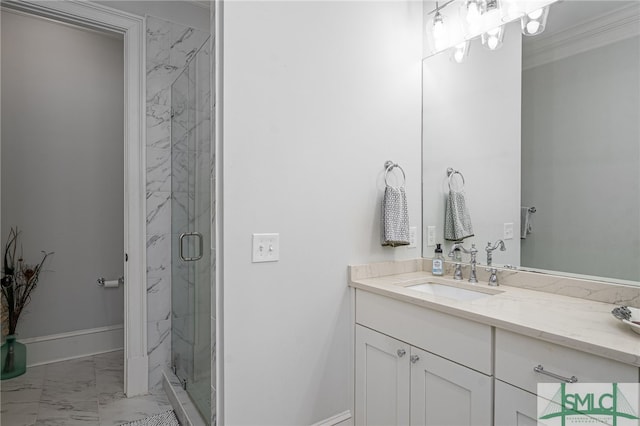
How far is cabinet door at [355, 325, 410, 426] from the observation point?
59.4 inches

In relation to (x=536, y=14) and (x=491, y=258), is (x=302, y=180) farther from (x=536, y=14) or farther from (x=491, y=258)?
(x=536, y=14)

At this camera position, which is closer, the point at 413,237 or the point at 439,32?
the point at 439,32

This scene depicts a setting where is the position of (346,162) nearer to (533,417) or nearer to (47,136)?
(533,417)

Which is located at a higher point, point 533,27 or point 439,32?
point 439,32

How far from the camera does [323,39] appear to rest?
173 centimetres

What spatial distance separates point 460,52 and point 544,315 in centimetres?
142

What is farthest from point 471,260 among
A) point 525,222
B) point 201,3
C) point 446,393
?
point 201,3

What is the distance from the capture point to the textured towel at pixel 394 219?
183 centimetres

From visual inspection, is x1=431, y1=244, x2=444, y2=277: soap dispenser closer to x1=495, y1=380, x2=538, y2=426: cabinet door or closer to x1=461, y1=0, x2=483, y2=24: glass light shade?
x1=495, y1=380, x2=538, y2=426: cabinet door

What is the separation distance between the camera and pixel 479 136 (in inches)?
75.3

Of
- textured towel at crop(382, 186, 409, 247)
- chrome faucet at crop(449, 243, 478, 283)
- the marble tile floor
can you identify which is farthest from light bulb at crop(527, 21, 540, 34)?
the marble tile floor

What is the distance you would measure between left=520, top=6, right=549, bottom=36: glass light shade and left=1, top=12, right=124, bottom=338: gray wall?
3.15m

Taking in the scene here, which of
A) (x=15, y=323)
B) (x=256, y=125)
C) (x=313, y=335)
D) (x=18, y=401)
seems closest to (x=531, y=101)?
(x=256, y=125)

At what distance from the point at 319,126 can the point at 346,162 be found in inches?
9.0
